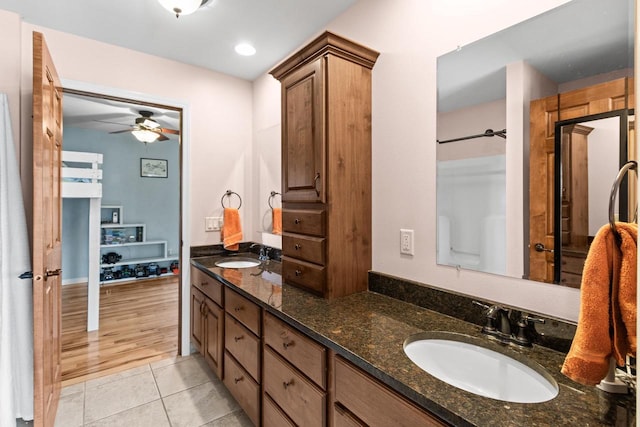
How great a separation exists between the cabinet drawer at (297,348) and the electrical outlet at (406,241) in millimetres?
668

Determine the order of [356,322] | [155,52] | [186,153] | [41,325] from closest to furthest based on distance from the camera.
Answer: [356,322], [41,325], [155,52], [186,153]

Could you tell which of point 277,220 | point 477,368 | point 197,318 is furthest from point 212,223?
point 477,368

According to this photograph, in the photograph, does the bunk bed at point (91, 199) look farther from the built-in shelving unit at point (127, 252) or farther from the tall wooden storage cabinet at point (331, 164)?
the tall wooden storage cabinet at point (331, 164)

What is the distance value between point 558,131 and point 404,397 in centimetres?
100

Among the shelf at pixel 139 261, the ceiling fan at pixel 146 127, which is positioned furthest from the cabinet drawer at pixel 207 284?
the shelf at pixel 139 261

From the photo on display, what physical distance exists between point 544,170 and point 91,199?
400 centimetres

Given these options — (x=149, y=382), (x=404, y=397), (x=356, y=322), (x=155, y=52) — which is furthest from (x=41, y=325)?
(x=155, y=52)

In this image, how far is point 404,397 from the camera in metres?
0.86

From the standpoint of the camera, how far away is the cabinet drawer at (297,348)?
3.88ft

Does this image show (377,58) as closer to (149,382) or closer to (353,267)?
(353,267)

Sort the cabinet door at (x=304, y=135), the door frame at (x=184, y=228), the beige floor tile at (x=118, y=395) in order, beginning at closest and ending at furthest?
the cabinet door at (x=304, y=135)
the beige floor tile at (x=118, y=395)
the door frame at (x=184, y=228)

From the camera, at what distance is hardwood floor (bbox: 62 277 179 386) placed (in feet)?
8.44

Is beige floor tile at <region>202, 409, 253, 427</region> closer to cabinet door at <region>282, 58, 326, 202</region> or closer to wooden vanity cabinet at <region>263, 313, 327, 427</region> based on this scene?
wooden vanity cabinet at <region>263, 313, 327, 427</region>

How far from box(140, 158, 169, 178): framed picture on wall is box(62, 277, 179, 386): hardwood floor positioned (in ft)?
6.83
